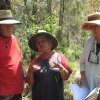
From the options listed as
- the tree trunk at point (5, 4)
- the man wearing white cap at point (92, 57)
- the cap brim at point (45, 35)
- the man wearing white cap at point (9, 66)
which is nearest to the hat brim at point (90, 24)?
the man wearing white cap at point (92, 57)

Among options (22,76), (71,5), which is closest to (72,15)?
(71,5)

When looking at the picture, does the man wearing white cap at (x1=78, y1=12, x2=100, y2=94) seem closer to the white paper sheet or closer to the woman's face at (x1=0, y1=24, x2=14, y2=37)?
the white paper sheet

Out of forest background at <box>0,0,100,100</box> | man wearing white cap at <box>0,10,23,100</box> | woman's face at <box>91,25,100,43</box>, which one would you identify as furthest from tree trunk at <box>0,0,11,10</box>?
woman's face at <box>91,25,100,43</box>

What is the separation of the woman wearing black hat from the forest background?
2530 mm

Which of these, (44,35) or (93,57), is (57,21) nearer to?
(44,35)

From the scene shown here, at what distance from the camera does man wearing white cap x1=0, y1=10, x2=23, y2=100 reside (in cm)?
436

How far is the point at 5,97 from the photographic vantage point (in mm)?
4434

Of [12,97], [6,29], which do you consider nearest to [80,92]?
[12,97]

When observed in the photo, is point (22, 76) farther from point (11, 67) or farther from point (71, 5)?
point (71, 5)

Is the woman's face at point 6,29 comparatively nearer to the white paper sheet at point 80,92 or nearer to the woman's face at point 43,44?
the woman's face at point 43,44

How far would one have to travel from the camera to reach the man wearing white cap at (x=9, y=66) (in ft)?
14.3

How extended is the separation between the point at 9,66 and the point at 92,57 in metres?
1.09

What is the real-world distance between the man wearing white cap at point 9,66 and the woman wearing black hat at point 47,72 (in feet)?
0.72

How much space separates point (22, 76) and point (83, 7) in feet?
22.1
